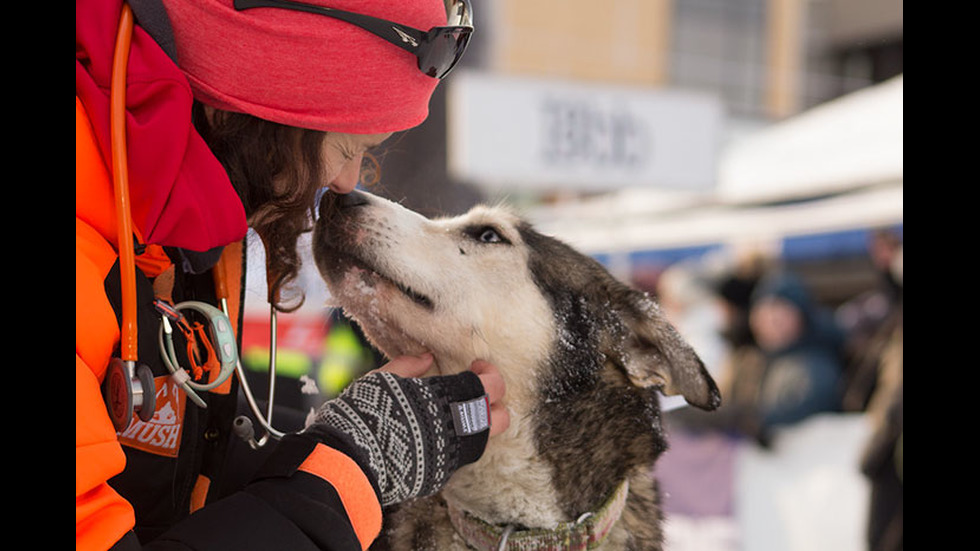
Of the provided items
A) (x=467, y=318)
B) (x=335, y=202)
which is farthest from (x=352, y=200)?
(x=467, y=318)

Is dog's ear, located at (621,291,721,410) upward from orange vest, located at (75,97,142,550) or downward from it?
downward

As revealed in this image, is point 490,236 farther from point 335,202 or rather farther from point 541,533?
point 541,533

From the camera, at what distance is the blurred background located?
152 cm

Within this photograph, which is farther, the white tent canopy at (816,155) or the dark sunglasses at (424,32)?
the white tent canopy at (816,155)

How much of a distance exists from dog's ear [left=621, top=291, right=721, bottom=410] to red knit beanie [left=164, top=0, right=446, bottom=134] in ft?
2.09

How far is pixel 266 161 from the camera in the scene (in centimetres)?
112

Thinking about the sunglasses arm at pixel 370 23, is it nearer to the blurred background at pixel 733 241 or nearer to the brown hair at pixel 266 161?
the brown hair at pixel 266 161

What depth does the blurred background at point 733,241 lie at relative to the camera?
59.9 inches

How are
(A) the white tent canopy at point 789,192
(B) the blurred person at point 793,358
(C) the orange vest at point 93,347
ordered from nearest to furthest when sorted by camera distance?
(C) the orange vest at point 93,347
(A) the white tent canopy at point 789,192
(B) the blurred person at point 793,358

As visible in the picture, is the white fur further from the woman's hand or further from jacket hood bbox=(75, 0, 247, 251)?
jacket hood bbox=(75, 0, 247, 251)

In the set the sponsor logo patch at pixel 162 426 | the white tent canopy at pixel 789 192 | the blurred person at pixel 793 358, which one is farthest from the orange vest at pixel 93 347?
the blurred person at pixel 793 358

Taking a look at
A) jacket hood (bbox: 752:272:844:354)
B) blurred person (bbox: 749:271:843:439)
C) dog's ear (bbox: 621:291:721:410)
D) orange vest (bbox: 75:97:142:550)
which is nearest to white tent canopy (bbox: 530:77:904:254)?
jacket hood (bbox: 752:272:844:354)
